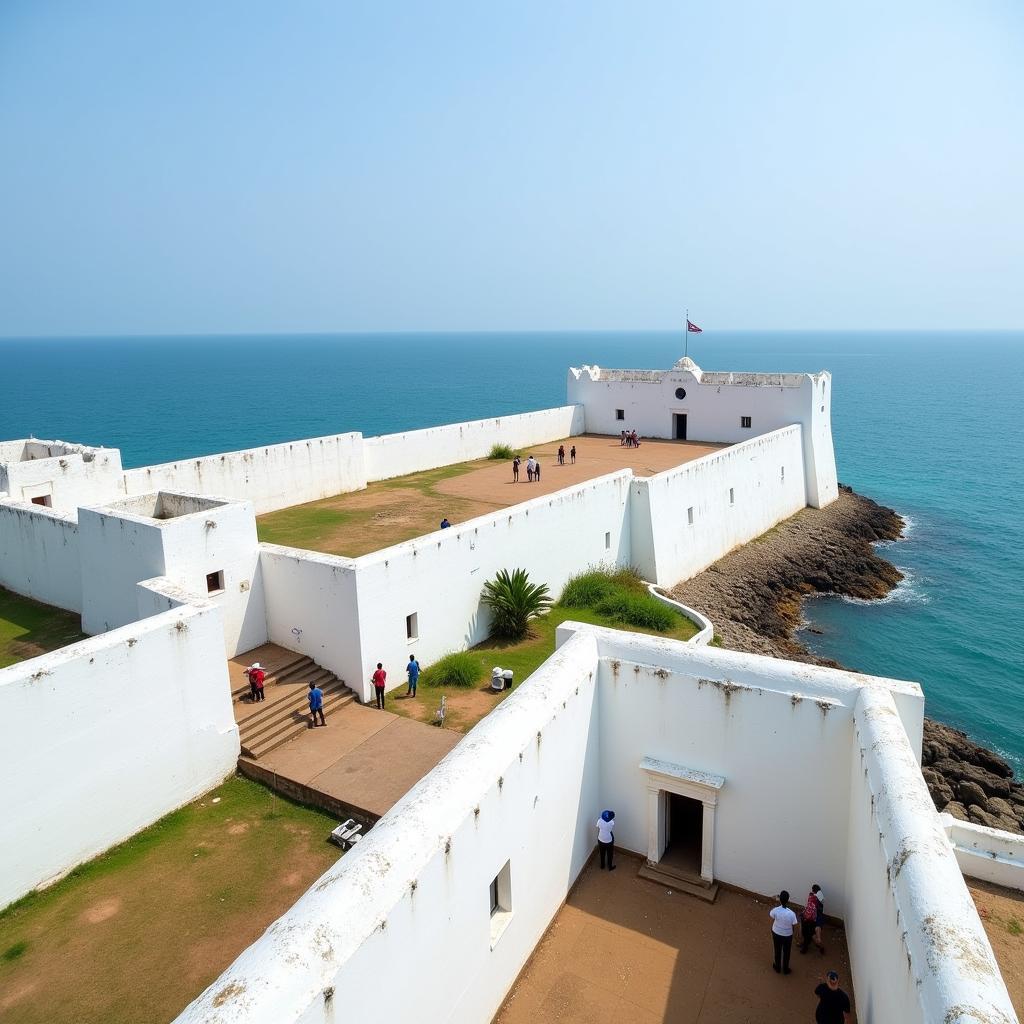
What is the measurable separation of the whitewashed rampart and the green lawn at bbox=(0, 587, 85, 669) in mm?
10417

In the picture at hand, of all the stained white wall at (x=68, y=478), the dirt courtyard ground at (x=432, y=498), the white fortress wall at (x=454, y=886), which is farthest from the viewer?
the dirt courtyard ground at (x=432, y=498)

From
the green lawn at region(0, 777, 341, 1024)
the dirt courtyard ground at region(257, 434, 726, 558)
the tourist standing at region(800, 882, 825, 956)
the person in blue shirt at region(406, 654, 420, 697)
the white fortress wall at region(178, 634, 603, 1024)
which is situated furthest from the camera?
the dirt courtyard ground at region(257, 434, 726, 558)

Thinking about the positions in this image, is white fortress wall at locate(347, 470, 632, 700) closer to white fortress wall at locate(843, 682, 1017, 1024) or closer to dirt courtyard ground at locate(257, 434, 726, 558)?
dirt courtyard ground at locate(257, 434, 726, 558)

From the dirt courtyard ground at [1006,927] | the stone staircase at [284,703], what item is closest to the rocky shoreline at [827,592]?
the dirt courtyard ground at [1006,927]

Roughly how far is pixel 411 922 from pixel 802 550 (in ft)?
89.3

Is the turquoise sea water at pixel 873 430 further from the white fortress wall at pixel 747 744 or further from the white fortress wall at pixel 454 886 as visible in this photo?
→ the white fortress wall at pixel 454 886

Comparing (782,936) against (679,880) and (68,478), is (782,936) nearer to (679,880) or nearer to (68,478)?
(679,880)

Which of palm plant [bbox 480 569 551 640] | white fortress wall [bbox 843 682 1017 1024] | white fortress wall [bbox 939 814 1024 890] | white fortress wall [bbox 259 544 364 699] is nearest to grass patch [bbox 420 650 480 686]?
white fortress wall [bbox 259 544 364 699]

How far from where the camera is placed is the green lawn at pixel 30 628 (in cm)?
1441

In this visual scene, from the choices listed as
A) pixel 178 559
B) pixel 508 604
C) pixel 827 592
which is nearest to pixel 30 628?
pixel 178 559

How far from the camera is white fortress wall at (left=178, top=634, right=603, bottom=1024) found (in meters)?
5.00

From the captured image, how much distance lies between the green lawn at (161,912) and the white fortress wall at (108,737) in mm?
368

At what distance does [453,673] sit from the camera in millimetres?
15094

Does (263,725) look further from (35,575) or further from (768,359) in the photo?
(768,359)
